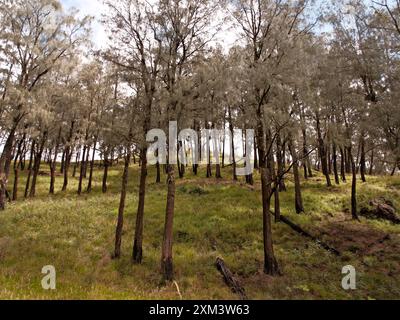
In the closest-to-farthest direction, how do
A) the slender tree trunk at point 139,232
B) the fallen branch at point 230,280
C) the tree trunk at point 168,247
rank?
the fallen branch at point 230,280 → the tree trunk at point 168,247 → the slender tree trunk at point 139,232

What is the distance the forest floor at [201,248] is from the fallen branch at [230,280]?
27 centimetres

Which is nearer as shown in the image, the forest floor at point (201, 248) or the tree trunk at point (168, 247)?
the forest floor at point (201, 248)

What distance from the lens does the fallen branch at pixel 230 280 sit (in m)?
13.0

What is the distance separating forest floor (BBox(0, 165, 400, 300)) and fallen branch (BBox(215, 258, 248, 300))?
0.27 m

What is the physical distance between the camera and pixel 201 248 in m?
18.0

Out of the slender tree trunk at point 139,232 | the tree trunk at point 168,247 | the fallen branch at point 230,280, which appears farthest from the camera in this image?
the slender tree trunk at point 139,232

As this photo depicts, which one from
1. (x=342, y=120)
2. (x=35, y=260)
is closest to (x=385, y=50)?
(x=342, y=120)

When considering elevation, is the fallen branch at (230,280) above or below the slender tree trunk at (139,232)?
below

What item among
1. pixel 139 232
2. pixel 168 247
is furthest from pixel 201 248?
pixel 168 247

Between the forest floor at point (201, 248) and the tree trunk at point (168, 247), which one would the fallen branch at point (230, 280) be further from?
the tree trunk at point (168, 247)

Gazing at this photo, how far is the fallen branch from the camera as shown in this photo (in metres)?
13.0

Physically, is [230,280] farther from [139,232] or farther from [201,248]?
[139,232]

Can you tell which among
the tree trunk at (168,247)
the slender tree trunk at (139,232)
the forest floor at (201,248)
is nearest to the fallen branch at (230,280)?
the forest floor at (201,248)
